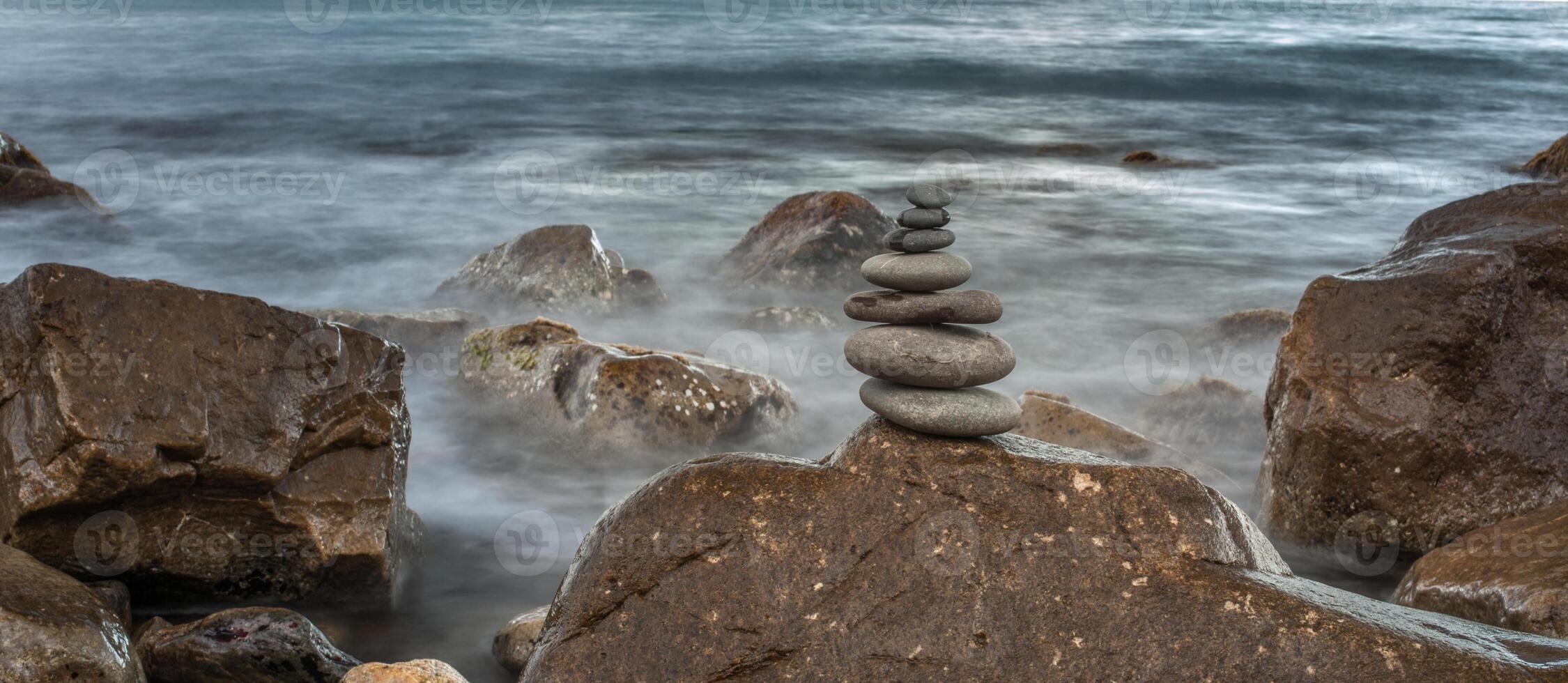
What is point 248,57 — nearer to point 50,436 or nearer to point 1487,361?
point 50,436

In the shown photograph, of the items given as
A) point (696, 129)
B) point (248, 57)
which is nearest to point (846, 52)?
point (696, 129)

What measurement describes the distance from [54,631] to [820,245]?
316 inches

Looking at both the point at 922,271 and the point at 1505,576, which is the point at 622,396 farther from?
the point at 1505,576

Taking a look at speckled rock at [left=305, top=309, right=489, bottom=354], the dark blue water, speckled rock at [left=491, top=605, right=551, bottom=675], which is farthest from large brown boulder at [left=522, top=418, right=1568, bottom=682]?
speckled rock at [left=305, top=309, right=489, bottom=354]

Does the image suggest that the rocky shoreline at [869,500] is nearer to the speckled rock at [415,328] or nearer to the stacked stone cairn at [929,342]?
the stacked stone cairn at [929,342]

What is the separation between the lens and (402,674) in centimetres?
394

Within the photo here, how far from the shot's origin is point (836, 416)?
856cm

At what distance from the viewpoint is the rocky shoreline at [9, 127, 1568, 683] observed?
3439 millimetres

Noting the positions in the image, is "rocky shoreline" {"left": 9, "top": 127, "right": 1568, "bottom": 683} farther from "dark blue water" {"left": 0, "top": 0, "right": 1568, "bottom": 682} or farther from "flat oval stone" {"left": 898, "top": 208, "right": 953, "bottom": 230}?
"dark blue water" {"left": 0, "top": 0, "right": 1568, "bottom": 682}

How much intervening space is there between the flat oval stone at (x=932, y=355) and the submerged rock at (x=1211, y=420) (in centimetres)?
427

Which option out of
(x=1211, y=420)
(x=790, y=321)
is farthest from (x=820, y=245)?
(x=1211, y=420)

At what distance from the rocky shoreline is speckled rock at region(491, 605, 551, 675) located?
17mm

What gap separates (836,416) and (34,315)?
16.6ft

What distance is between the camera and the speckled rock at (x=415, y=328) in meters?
8.77
